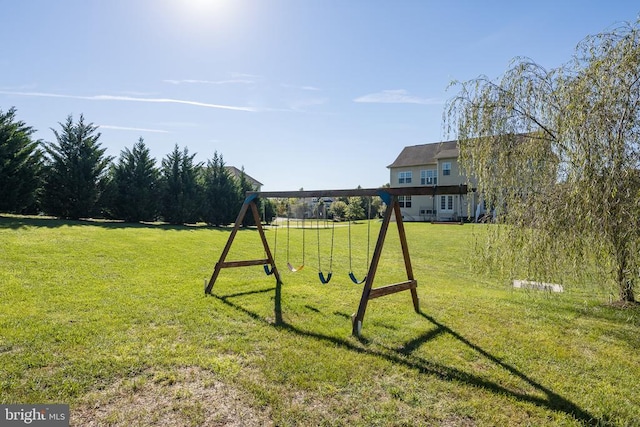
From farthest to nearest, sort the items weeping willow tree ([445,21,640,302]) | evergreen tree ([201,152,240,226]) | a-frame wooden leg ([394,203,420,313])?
evergreen tree ([201,152,240,226])
a-frame wooden leg ([394,203,420,313])
weeping willow tree ([445,21,640,302])

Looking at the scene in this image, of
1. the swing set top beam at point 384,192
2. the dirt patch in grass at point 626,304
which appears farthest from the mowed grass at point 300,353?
the swing set top beam at point 384,192

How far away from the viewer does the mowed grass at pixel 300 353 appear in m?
2.62

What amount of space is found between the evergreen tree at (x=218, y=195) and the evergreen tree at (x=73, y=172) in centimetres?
600

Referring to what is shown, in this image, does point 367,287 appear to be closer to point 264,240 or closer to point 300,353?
point 300,353

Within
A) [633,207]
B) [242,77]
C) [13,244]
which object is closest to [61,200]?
[13,244]

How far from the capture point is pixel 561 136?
4488 mm

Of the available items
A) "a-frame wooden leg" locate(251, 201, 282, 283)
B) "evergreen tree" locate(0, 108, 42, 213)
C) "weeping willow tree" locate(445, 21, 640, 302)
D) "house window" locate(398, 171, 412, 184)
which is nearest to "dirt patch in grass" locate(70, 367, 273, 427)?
"a-frame wooden leg" locate(251, 201, 282, 283)

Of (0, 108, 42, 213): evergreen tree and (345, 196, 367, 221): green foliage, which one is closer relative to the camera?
(345, 196, 367, 221): green foliage

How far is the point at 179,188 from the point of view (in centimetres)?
2023

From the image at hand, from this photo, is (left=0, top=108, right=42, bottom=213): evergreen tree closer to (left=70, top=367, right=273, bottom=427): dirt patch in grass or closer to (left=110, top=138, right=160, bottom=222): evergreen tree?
(left=110, top=138, right=160, bottom=222): evergreen tree

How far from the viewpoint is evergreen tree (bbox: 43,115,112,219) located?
54.4 feet

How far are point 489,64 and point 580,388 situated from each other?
558 cm

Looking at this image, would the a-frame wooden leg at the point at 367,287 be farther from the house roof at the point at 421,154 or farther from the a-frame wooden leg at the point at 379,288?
the house roof at the point at 421,154

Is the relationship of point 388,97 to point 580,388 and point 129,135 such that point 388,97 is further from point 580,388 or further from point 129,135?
point 129,135
